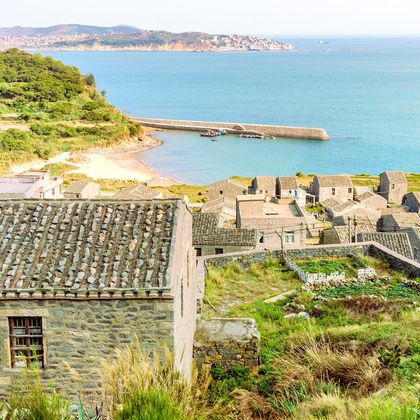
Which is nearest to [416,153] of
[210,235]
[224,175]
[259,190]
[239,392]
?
[224,175]

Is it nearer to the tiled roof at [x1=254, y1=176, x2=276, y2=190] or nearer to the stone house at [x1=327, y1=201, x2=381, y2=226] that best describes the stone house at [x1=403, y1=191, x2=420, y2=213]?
the stone house at [x1=327, y1=201, x2=381, y2=226]

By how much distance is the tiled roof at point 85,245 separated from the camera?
967 centimetres

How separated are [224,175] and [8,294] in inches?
2849

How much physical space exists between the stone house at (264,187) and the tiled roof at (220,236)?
2583 cm

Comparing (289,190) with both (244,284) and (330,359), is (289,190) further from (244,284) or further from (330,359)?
(330,359)

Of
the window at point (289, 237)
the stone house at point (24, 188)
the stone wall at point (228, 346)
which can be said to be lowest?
the window at point (289, 237)

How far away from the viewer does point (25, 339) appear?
10000 mm

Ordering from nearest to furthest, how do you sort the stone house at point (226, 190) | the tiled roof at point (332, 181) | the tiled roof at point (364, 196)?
1. the tiled roof at point (364, 196)
2. the stone house at point (226, 190)
3. the tiled roof at point (332, 181)

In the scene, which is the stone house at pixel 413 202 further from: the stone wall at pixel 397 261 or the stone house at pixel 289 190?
the stone wall at pixel 397 261

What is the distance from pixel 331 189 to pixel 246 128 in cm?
6637

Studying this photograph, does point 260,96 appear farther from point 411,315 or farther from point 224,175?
point 411,315

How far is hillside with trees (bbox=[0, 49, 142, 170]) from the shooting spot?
81.8 m

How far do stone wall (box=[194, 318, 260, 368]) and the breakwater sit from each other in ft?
343

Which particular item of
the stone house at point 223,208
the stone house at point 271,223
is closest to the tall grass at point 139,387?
the stone house at point 271,223
